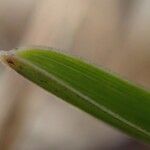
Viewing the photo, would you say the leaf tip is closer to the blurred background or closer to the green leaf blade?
the green leaf blade

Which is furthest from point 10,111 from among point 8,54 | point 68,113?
Result: point 8,54

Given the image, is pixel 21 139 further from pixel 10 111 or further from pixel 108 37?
pixel 108 37

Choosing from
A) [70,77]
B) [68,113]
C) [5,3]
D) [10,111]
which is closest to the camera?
[70,77]

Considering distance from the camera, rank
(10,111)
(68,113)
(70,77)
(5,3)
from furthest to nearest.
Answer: (5,3), (68,113), (10,111), (70,77)

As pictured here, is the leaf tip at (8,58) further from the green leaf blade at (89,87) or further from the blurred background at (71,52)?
the blurred background at (71,52)

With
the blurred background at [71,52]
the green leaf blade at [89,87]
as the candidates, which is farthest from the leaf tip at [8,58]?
the blurred background at [71,52]

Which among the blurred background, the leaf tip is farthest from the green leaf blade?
the blurred background

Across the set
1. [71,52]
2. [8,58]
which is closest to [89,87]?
[8,58]
